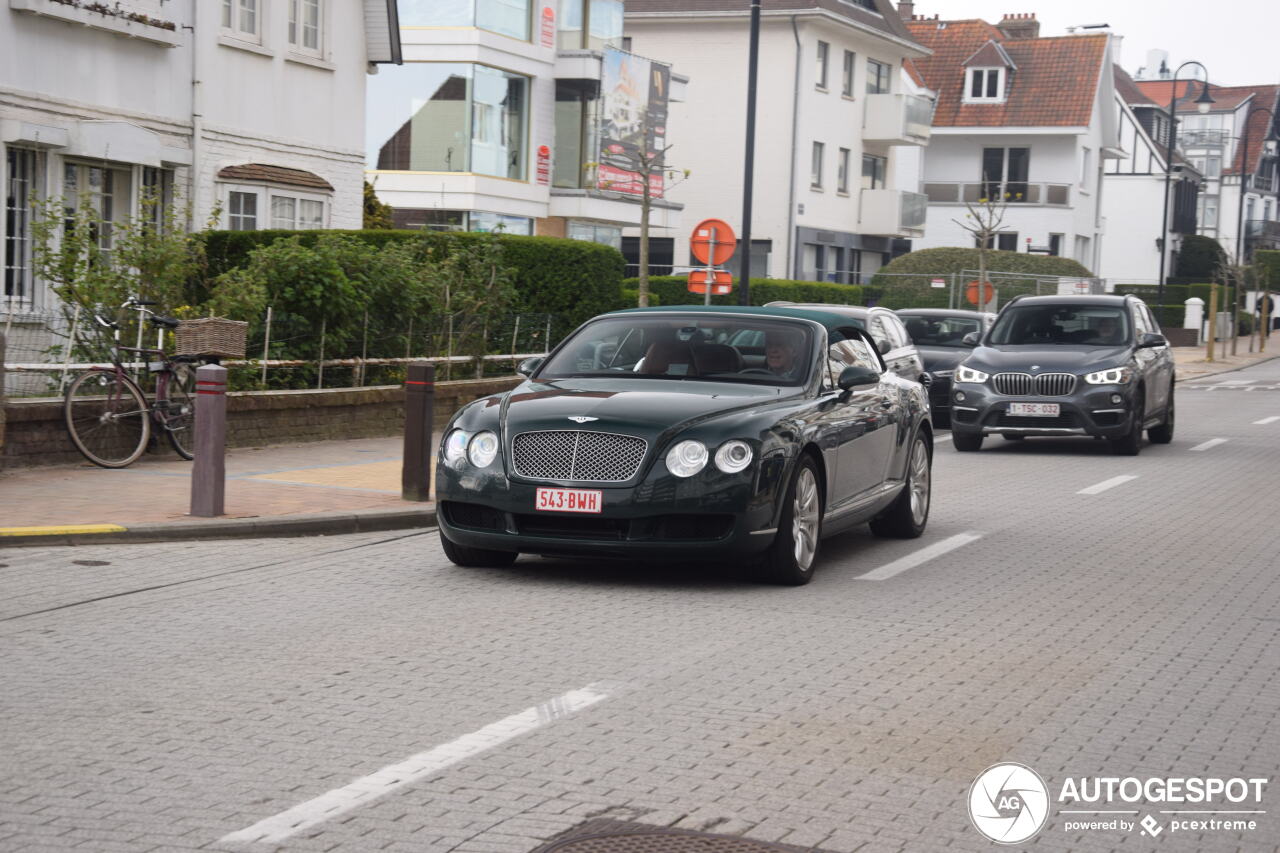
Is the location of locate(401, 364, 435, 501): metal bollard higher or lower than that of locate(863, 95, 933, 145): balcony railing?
lower

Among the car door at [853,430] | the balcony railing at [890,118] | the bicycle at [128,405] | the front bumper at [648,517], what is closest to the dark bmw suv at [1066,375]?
the car door at [853,430]

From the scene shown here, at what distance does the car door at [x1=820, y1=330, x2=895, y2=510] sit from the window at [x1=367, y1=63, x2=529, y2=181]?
90.5ft

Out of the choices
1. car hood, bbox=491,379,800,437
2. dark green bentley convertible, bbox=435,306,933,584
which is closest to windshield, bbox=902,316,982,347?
dark green bentley convertible, bbox=435,306,933,584

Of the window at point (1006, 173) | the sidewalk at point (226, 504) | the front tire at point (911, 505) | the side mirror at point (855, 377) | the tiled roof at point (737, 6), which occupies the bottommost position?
the sidewalk at point (226, 504)

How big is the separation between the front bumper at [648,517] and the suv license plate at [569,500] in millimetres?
27

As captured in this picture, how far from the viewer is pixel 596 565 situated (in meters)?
9.94

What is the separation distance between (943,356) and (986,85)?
46.7m

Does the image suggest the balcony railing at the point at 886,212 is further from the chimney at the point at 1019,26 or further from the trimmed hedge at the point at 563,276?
the trimmed hedge at the point at 563,276

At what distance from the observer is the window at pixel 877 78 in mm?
56188

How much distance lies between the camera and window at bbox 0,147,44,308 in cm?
1895

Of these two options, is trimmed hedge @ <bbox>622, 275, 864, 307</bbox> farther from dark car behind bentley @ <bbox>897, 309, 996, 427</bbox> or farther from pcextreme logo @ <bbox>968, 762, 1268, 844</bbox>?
pcextreme logo @ <bbox>968, 762, 1268, 844</bbox>

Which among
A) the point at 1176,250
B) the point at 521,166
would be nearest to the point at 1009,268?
the point at 521,166

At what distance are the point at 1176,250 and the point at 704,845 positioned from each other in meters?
85.0

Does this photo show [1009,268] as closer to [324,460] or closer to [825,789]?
[324,460]
